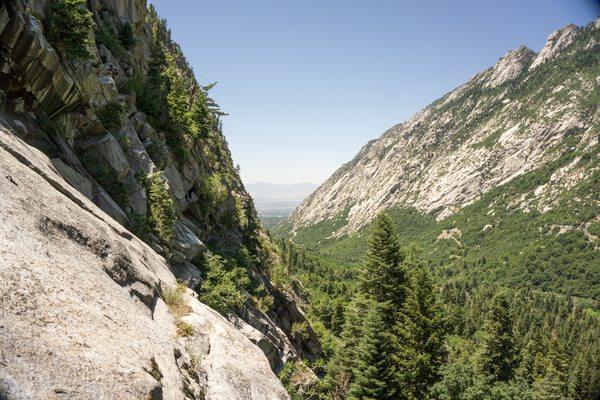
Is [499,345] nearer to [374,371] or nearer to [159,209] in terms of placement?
[374,371]

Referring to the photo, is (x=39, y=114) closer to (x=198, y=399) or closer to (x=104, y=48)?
(x=104, y=48)

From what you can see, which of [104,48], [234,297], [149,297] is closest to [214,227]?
[234,297]

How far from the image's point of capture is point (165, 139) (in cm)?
3064

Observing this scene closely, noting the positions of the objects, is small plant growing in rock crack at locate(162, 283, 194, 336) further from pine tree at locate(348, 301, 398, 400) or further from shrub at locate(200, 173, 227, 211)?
shrub at locate(200, 173, 227, 211)

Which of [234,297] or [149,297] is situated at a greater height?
[149,297]

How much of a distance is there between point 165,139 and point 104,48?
26.1 feet

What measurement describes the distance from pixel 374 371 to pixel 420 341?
532cm

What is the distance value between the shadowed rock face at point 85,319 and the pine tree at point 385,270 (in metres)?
21.7

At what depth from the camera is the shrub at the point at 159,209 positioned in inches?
855

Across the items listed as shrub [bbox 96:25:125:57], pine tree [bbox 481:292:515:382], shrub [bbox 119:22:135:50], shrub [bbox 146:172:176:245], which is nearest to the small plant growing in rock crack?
shrub [bbox 146:172:176:245]

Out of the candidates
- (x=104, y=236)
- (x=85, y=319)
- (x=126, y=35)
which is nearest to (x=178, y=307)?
(x=104, y=236)

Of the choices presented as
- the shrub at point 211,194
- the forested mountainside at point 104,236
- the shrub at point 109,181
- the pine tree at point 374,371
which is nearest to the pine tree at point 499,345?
the forested mountainside at point 104,236

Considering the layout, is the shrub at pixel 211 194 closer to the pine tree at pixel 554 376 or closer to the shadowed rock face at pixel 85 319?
the shadowed rock face at pixel 85 319

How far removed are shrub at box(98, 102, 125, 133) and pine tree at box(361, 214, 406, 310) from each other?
23.3 m
